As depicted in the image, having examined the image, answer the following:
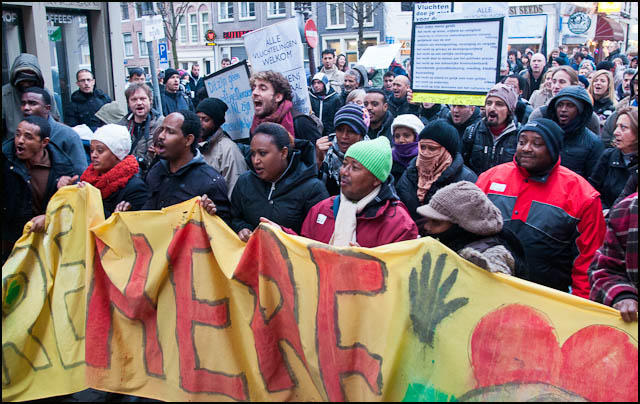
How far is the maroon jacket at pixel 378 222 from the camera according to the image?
3416 millimetres

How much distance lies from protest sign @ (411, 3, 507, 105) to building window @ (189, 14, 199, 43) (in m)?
46.9

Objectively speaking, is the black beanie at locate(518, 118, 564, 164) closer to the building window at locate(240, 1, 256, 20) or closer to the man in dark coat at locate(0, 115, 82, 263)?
the man in dark coat at locate(0, 115, 82, 263)

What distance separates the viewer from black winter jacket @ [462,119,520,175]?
5.16 meters

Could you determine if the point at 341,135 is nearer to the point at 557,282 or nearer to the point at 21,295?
the point at 557,282

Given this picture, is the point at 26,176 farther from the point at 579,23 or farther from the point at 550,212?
the point at 579,23

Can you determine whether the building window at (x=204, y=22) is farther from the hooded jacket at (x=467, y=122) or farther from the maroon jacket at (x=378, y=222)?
the maroon jacket at (x=378, y=222)

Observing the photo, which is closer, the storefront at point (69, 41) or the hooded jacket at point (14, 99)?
the hooded jacket at point (14, 99)

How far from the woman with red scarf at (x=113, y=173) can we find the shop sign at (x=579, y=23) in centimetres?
2312

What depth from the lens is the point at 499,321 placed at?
8.85 feet

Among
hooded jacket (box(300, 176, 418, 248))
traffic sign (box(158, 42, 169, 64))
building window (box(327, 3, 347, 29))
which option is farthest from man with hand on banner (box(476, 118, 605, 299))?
building window (box(327, 3, 347, 29))

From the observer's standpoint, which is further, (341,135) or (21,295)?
(341,135)

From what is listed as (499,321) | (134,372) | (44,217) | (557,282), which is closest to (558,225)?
(557,282)

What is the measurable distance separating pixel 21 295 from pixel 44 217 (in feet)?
1.62

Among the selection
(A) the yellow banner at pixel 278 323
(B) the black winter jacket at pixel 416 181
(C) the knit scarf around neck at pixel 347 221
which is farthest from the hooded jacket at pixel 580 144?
(A) the yellow banner at pixel 278 323
